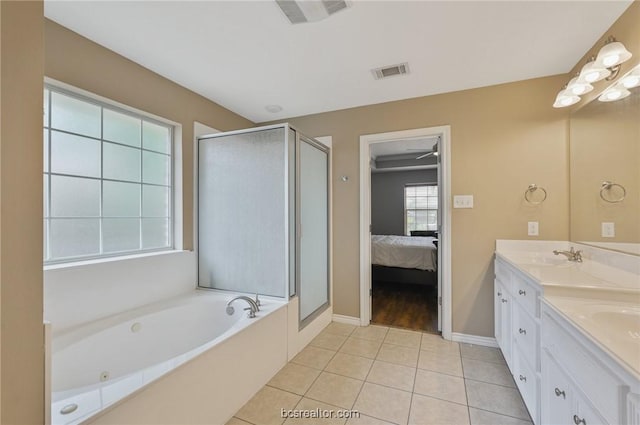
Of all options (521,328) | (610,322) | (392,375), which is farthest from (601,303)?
(392,375)

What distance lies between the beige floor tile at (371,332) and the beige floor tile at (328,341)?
0.54 feet

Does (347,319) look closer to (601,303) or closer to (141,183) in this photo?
(601,303)

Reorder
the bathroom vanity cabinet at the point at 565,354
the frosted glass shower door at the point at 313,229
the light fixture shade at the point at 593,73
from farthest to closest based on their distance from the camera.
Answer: the frosted glass shower door at the point at 313,229
the light fixture shade at the point at 593,73
the bathroom vanity cabinet at the point at 565,354

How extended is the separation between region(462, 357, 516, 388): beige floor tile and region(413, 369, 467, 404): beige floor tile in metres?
0.15

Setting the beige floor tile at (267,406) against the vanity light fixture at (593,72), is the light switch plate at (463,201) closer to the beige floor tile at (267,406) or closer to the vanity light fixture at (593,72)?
the vanity light fixture at (593,72)

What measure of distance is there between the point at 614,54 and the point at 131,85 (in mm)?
3177

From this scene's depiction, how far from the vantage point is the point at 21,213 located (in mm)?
706

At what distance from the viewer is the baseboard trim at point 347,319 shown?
2996 millimetres

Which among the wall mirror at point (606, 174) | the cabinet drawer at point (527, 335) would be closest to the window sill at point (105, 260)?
the cabinet drawer at point (527, 335)

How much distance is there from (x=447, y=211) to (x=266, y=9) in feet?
7.25

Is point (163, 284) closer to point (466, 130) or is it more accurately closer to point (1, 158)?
point (1, 158)

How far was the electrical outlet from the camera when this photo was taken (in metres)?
1.70

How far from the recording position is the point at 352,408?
1.71 m

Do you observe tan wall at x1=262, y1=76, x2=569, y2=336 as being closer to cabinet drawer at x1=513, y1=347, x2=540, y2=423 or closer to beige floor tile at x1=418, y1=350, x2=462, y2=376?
beige floor tile at x1=418, y1=350, x2=462, y2=376
